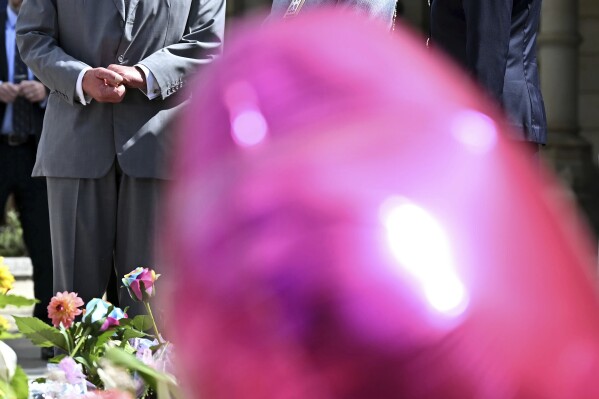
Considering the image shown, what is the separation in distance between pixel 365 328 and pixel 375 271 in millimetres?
24

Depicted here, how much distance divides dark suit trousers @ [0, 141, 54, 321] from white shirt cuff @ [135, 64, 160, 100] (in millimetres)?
2737

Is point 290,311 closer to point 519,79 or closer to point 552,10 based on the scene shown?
point 519,79

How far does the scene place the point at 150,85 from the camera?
3.80 metres

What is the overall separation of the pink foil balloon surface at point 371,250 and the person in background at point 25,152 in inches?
233

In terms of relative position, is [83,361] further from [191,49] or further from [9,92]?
[9,92]

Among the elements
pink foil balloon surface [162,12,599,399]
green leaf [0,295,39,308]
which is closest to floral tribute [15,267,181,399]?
green leaf [0,295,39,308]

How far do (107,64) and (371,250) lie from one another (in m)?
3.50

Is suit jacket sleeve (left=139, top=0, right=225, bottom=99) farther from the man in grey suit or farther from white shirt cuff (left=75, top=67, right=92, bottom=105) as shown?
white shirt cuff (left=75, top=67, right=92, bottom=105)

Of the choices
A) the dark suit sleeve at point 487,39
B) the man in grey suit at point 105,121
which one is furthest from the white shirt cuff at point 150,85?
the dark suit sleeve at point 487,39

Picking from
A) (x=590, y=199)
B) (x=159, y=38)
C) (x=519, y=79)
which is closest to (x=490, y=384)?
(x=519, y=79)

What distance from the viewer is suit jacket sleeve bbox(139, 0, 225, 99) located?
12.5 ft

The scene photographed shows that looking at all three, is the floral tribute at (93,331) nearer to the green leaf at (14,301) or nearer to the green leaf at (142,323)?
the green leaf at (142,323)

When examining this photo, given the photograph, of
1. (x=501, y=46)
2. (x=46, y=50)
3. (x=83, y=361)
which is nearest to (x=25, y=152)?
(x=46, y=50)

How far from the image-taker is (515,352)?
486mm
